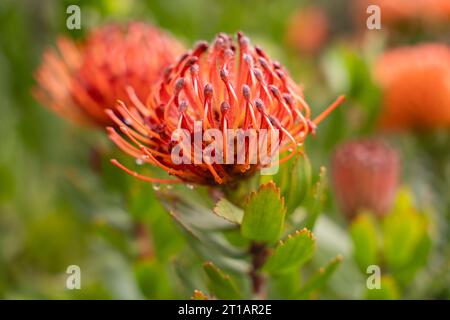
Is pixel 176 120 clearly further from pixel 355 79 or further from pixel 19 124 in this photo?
pixel 19 124

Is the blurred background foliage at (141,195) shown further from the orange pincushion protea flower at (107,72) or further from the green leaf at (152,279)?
the orange pincushion protea flower at (107,72)

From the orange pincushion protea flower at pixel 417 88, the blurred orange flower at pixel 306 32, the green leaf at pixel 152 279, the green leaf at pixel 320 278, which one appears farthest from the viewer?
the blurred orange flower at pixel 306 32

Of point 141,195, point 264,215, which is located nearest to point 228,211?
point 264,215

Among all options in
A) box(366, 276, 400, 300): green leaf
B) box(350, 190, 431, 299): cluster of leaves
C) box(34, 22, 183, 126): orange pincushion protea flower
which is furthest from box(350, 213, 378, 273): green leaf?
box(34, 22, 183, 126): orange pincushion protea flower

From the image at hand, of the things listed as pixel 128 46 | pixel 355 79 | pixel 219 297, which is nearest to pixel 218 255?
pixel 219 297

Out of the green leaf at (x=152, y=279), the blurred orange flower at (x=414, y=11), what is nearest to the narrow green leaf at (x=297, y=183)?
the green leaf at (x=152, y=279)

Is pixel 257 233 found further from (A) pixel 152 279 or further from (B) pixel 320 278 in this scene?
(A) pixel 152 279

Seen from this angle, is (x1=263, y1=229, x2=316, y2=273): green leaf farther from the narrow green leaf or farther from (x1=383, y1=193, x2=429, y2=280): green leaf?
(x1=383, y1=193, x2=429, y2=280): green leaf
